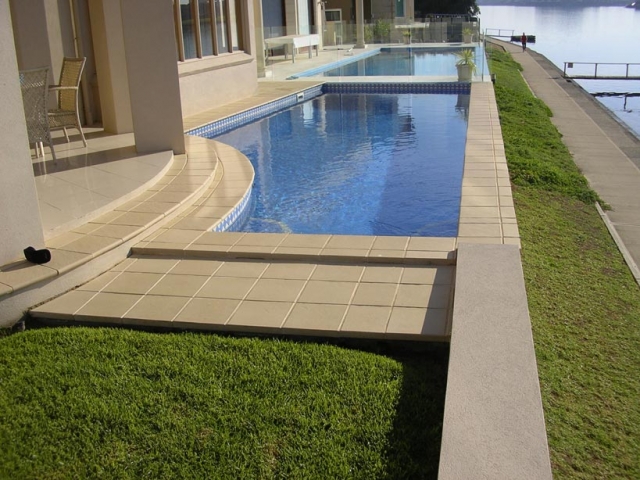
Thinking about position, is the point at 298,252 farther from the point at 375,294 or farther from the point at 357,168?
the point at 357,168

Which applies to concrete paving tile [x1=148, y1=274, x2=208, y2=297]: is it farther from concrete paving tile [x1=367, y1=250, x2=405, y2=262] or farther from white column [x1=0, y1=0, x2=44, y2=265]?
concrete paving tile [x1=367, y1=250, x2=405, y2=262]

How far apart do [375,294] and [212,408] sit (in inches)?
57.3

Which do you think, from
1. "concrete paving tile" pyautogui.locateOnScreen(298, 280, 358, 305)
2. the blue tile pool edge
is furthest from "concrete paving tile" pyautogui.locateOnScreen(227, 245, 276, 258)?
the blue tile pool edge

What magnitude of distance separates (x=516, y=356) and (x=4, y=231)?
305cm

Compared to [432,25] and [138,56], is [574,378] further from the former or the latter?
[432,25]

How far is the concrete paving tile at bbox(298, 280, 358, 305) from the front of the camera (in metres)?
4.19

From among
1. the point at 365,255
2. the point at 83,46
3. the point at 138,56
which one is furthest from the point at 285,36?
the point at 365,255

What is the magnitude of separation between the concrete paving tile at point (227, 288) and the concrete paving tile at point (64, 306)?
702 millimetres

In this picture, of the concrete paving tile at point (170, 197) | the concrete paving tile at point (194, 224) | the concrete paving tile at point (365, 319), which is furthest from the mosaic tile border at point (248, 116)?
the concrete paving tile at point (365, 319)

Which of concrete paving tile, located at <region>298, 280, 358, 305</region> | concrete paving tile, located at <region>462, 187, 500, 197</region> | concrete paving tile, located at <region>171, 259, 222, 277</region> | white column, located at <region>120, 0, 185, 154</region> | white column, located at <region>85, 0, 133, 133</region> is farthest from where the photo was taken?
white column, located at <region>85, 0, 133, 133</region>

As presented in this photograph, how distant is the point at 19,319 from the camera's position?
4.10m

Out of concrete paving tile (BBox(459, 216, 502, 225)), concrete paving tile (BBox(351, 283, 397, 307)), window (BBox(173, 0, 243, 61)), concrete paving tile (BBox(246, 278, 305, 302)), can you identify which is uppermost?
window (BBox(173, 0, 243, 61))

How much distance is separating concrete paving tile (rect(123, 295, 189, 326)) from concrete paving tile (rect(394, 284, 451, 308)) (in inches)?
50.7

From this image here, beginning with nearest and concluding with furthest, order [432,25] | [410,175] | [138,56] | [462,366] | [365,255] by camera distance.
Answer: [462,366], [365,255], [138,56], [410,175], [432,25]
